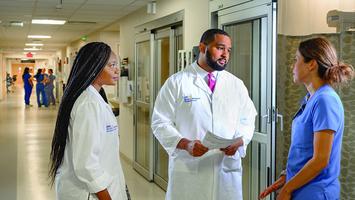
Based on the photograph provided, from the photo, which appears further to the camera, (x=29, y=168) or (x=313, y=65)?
(x=29, y=168)

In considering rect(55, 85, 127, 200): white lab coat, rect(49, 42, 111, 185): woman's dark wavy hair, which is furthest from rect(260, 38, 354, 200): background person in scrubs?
rect(49, 42, 111, 185): woman's dark wavy hair

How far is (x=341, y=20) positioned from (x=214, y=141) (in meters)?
1.30

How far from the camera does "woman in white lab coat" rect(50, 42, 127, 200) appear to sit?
72.1 inches

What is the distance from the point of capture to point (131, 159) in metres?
7.10

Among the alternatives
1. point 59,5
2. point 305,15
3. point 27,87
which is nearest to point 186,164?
point 305,15

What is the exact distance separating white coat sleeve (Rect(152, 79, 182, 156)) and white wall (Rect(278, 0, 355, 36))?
3.70 feet

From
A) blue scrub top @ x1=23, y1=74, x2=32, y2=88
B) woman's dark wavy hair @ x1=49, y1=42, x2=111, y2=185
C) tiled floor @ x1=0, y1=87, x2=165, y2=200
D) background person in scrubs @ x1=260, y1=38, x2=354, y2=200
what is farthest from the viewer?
blue scrub top @ x1=23, y1=74, x2=32, y2=88

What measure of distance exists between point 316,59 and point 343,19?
1064mm

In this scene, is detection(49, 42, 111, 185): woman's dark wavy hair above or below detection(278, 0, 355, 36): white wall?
below

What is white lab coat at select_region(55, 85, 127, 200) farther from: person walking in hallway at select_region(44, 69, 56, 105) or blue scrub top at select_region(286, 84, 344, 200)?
person walking in hallway at select_region(44, 69, 56, 105)

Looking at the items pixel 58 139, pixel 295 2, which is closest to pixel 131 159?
pixel 295 2

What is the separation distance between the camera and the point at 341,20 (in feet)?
9.17

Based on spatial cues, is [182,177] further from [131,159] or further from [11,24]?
[11,24]

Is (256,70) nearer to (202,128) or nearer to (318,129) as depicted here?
(202,128)
